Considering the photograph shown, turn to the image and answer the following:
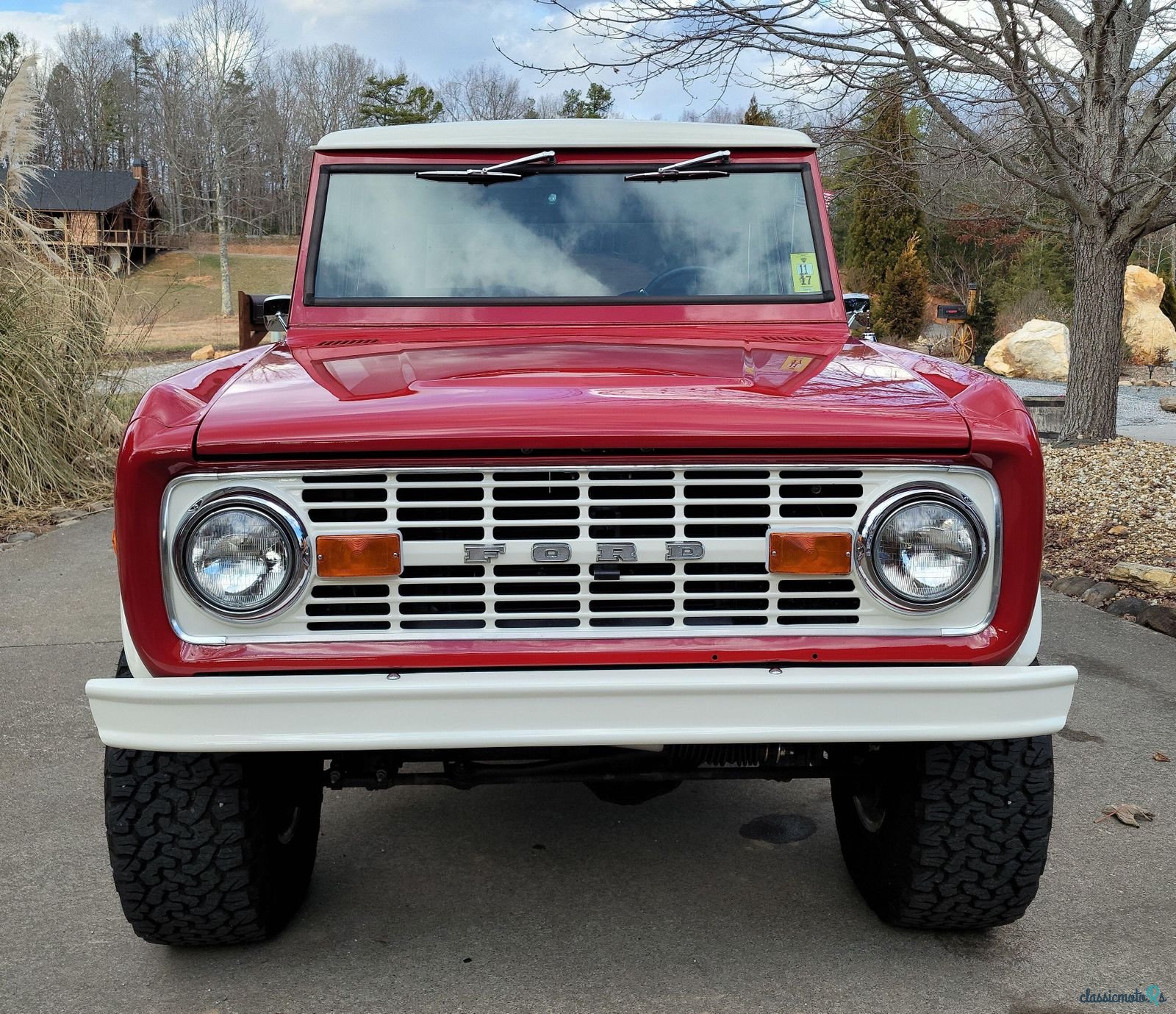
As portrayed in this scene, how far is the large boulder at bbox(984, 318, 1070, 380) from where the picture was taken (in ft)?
62.0

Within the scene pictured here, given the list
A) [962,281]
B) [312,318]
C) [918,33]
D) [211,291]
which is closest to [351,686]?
[312,318]

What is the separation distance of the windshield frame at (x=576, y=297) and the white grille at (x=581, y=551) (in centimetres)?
123

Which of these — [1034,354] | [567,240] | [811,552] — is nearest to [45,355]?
[567,240]

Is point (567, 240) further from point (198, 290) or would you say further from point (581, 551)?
point (198, 290)

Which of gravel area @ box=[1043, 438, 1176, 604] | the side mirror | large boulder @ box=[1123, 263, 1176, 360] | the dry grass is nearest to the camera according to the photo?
the side mirror

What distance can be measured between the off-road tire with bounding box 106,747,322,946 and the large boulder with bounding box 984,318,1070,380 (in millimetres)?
18388

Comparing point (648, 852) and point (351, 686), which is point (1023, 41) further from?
point (351, 686)

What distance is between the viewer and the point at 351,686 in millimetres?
2035

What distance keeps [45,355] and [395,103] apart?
49100 mm

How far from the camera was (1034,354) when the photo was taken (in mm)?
19094

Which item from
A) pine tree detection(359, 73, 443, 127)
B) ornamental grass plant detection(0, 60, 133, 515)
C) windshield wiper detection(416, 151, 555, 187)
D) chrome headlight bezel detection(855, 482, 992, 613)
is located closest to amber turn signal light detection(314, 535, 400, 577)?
chrome headlight bezel detection(855, 482, 992, 613)

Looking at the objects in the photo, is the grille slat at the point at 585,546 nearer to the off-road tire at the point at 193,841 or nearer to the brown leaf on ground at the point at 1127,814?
the off-road tire at the point at 193,841

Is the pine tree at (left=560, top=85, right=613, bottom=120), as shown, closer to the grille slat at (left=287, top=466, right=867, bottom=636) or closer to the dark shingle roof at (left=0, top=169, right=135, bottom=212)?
the dark shingle roof at (left=0, top=169, right=135, bottom=212)

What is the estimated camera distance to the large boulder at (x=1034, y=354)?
18.9 metres
